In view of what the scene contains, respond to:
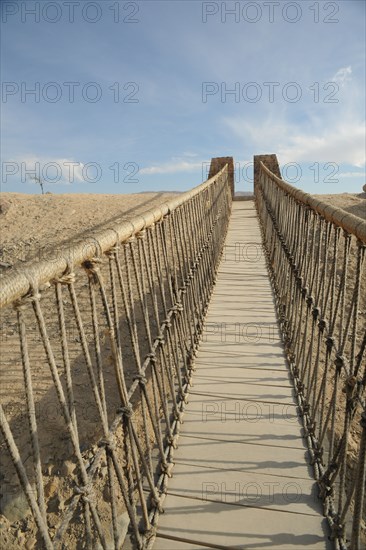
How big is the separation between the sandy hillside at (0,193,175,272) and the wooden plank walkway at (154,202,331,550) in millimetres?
7402

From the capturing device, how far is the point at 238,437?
2539 millimetres

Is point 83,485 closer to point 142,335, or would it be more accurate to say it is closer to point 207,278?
point 207,278

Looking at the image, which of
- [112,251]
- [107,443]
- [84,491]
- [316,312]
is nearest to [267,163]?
[316,312]

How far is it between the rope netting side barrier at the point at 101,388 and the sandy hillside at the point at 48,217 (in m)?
3.61

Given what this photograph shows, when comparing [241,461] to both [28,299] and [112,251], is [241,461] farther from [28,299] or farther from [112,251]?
[28,299]

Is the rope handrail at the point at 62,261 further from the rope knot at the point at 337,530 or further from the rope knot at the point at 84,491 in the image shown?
the rope knot at the point at 337,530

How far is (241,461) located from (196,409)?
0.60 meters

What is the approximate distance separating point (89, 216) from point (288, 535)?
11.8 meters

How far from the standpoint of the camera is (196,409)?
2854 millimetres

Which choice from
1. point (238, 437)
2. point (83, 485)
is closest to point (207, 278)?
point (238, 437)

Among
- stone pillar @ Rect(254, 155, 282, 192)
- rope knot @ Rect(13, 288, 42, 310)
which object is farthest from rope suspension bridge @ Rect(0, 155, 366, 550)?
stone pillar @ Rect(254, 155, 282, 192)

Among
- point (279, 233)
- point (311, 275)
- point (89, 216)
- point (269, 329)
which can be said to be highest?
point (89, 216)

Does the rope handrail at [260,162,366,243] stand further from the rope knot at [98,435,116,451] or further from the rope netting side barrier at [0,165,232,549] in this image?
the rope knot at [98,435,116,451]

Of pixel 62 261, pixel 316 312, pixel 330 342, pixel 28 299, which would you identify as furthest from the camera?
pixel 316 312
